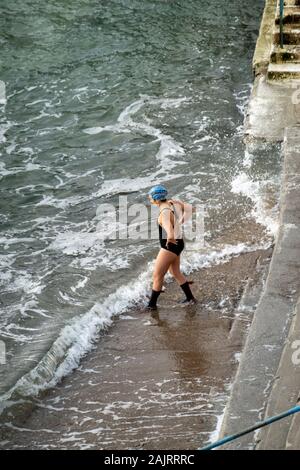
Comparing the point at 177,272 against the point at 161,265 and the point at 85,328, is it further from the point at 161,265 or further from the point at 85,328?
the point at 85,328

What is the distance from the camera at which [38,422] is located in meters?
8.08

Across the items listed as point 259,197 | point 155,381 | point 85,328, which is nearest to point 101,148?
point 259,197

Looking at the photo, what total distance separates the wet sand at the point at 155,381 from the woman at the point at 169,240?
30 cm

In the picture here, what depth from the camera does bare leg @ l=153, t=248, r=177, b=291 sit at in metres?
9.66

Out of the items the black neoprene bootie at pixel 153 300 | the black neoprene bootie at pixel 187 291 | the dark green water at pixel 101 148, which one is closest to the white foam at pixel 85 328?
the dark green water at pixel 101 148

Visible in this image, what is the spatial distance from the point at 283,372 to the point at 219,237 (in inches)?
157

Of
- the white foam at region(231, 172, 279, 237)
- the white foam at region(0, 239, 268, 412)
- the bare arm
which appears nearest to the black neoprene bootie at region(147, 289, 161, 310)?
the white foam at region(0, 239, 268, 412)

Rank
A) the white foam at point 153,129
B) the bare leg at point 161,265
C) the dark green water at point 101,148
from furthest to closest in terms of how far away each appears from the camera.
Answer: the white foam at point 153,129, the dark green water at point 101,148, the bare leg at point 161,265

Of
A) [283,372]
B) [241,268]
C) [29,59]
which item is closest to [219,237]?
[241,268]

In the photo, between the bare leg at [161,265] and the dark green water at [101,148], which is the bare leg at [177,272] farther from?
the dark green water at [101,148]

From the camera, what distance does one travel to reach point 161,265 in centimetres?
970

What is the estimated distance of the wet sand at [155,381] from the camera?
771 centimetres

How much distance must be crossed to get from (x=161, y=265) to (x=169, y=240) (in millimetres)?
359

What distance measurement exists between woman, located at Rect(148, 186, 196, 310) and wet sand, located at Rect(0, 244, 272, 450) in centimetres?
30
